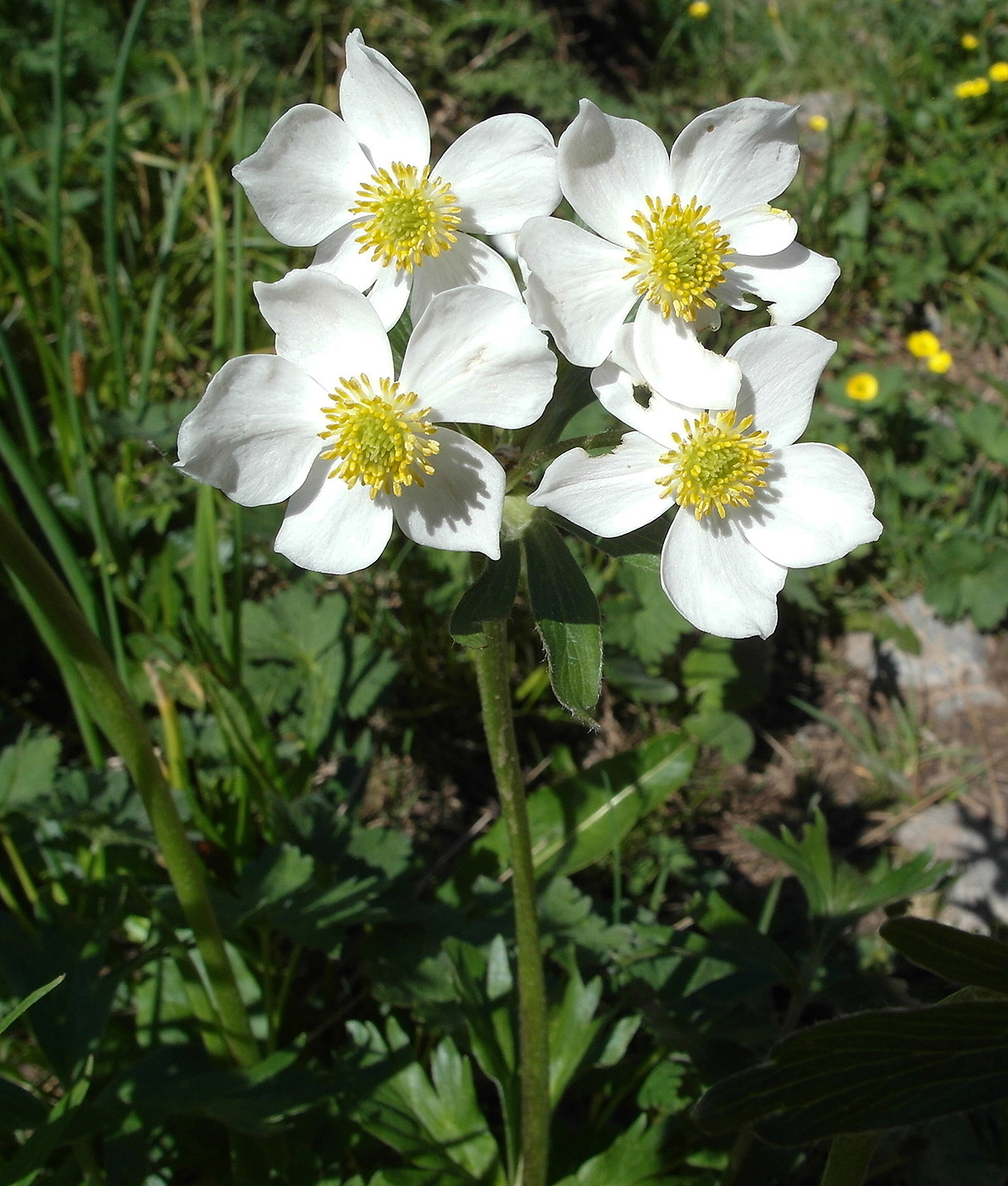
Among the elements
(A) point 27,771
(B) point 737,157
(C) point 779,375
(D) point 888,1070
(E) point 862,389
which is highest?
(B) point 737,157

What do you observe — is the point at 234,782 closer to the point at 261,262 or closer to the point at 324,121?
the point at 324,121

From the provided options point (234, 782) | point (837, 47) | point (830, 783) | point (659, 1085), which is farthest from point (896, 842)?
point (837, 47)

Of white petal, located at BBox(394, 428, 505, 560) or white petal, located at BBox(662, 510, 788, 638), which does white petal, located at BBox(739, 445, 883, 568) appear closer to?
white petal, located at BBox(662, 510, 788, 638)

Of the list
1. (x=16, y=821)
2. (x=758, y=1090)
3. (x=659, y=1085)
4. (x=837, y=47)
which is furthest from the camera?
(x=837, y=47)

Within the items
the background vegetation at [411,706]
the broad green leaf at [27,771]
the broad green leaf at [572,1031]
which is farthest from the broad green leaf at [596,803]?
the broad green leaf at [27,771]

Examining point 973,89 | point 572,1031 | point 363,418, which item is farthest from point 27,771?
point 973,89

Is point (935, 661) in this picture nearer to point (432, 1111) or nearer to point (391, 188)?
point (432, 1111)
